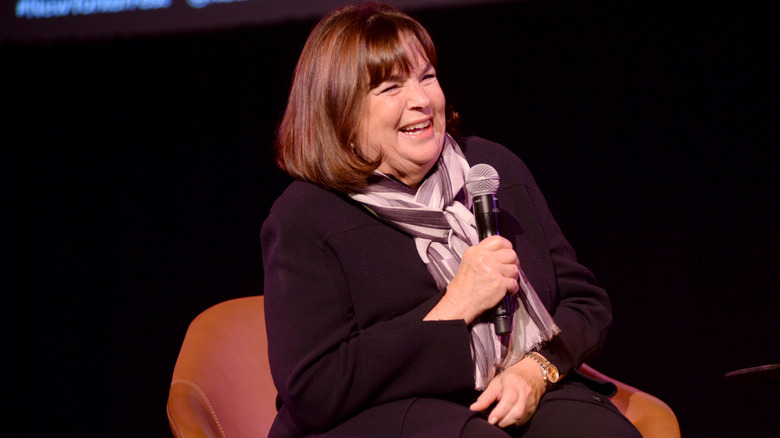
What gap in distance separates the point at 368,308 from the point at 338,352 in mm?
138

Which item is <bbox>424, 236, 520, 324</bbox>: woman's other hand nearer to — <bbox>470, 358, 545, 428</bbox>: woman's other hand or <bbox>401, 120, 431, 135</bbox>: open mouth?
<bbox>470, 358, 545, 428</bbox>: woman's other hand

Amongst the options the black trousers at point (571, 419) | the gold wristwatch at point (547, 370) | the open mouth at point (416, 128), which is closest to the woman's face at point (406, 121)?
the open mouth at point (416, 128)

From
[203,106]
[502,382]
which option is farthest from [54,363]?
[502,382]

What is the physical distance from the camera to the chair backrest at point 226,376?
1.72 metres

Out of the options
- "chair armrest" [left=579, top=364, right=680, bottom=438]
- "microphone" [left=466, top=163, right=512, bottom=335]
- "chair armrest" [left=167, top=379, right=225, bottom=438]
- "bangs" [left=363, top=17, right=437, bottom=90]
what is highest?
"bangs" [left=363, top=17, right=437, bottom=90]

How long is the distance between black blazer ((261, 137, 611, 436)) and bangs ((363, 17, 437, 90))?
310 millimetres

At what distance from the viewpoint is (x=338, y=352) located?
1428 millimetres

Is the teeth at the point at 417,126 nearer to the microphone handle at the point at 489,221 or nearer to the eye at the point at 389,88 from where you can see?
the eye at the point at 389,88

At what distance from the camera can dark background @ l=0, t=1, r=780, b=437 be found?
8.24 ft

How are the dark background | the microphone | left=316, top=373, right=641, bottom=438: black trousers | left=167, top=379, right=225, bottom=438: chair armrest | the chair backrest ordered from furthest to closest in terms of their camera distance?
the dark background, the chair backrest, left=167, top=379, right=225, bottom=438: chair armrest, the microphone, left=316, top=373, right=641, bottom=438: black trousers

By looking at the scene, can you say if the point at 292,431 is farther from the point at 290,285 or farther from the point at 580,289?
the point at 580,289

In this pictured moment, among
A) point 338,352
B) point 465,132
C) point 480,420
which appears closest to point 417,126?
point 338,352

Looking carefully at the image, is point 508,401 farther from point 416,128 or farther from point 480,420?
point 416,128

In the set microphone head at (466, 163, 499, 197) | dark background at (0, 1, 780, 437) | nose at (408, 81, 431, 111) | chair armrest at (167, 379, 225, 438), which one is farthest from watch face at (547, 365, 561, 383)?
dark background at (0, 1, 780, 437)
